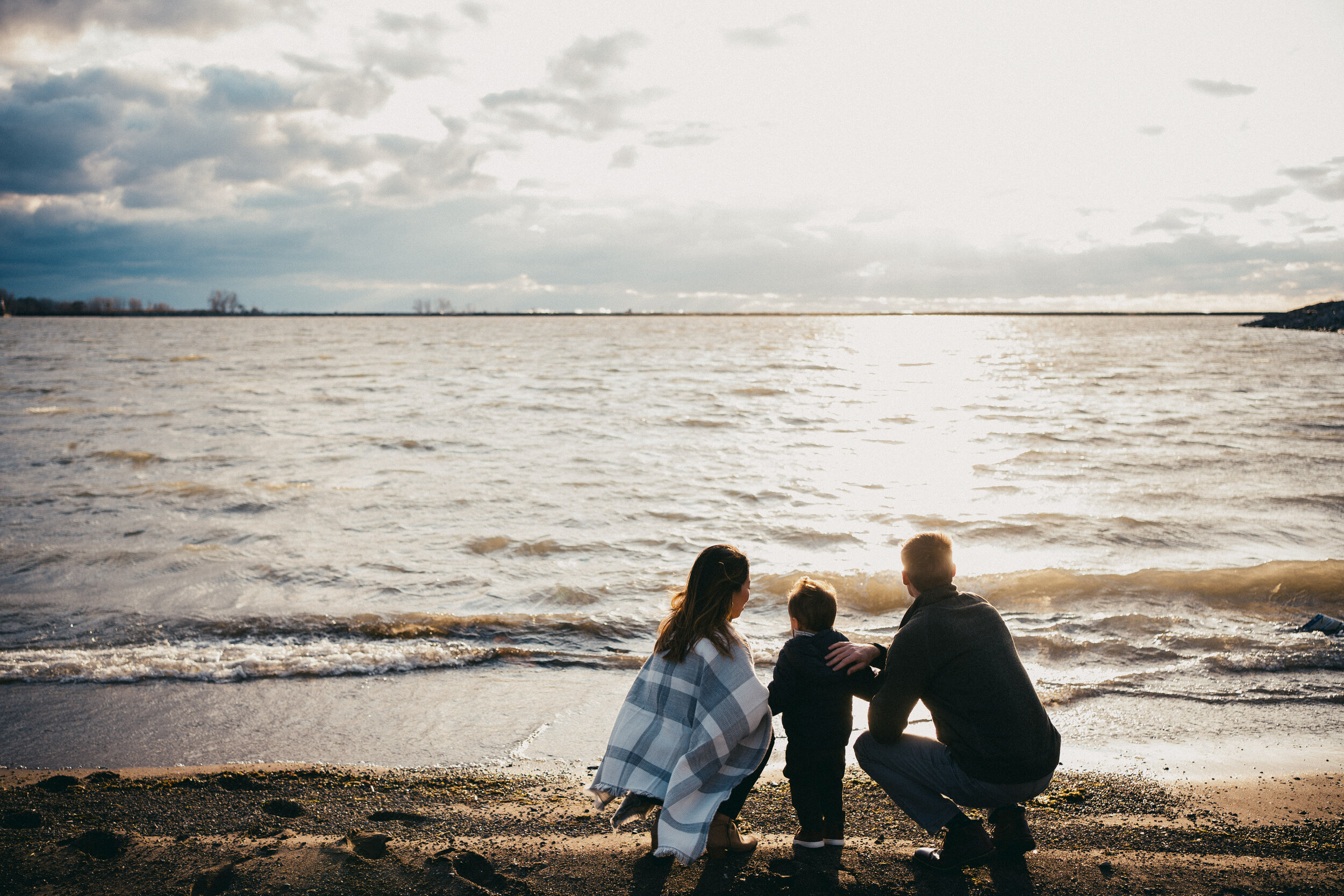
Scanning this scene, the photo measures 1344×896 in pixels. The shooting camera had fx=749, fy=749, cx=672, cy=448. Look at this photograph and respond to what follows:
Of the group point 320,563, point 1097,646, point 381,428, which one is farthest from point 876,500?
point 381,428

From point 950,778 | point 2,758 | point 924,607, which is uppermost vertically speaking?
point 924,607

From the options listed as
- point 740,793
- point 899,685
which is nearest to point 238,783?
point 740,793

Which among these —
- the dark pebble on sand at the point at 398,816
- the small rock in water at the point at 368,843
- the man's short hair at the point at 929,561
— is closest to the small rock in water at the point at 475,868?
the small rock in water at the point at 368,843

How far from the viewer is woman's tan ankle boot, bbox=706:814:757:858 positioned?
3.32 metres

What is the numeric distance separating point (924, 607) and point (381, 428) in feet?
61.9

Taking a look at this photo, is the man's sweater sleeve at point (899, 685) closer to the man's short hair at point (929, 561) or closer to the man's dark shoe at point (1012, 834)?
the man's short hair at point (929, 561)

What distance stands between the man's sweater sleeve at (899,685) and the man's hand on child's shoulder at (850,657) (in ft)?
0.30

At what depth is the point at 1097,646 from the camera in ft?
21.7

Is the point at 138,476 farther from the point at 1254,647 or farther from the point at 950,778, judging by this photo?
the point at 1254,647

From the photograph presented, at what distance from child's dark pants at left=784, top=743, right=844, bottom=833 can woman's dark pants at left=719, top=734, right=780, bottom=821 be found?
0.30ft

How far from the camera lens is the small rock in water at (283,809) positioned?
3713 millimetres

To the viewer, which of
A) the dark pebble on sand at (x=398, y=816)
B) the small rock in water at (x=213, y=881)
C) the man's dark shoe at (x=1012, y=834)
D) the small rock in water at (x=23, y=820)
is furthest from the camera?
the dark pebble on sand at (x=398, y=816)

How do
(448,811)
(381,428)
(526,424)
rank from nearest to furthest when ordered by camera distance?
1. (448,811)
2. (381,428)
3. (526,424)

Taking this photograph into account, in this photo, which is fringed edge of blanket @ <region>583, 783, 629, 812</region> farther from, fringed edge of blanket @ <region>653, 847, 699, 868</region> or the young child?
the young child
